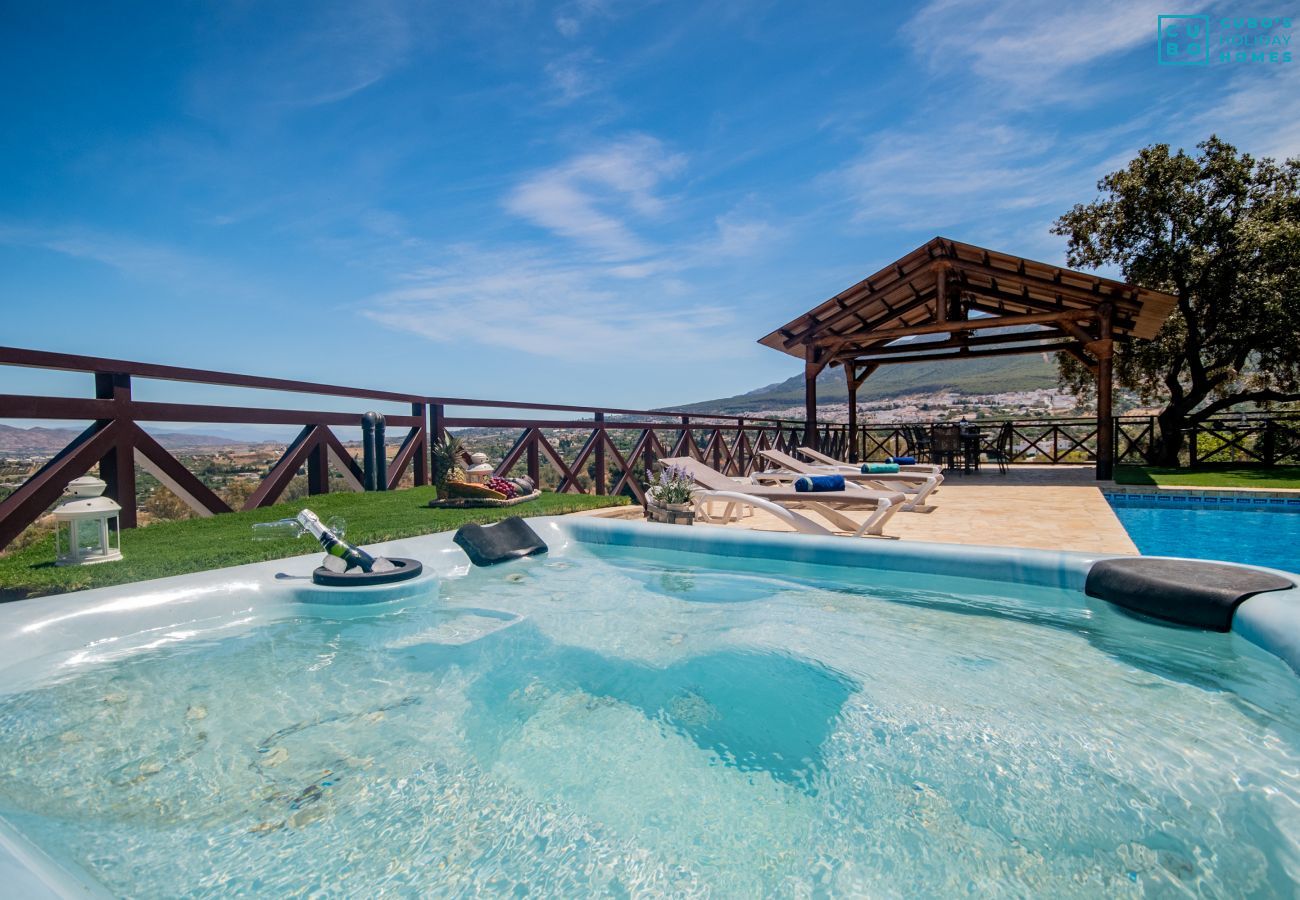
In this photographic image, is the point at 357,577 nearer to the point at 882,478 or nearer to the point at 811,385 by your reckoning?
the point at 882,478

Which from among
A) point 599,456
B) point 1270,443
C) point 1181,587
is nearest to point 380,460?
point 599,456

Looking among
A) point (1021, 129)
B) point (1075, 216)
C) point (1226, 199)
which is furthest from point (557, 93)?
point (1226, 199)

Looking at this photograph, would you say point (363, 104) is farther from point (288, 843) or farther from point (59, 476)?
point (288, 843)

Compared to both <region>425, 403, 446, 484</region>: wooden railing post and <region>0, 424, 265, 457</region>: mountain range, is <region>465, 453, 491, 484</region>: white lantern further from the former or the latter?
<region>0, 424, 265, 457</region>: mountain range

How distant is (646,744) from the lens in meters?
2.28

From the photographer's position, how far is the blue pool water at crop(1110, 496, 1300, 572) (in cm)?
504

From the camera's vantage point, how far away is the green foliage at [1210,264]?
11.6 m

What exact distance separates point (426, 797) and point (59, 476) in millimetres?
3617

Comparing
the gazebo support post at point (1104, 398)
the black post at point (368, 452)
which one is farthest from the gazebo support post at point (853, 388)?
the black post at point (368, 452)

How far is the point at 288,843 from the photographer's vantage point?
165 cm

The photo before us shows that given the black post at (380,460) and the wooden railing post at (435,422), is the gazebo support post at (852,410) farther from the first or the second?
the black post at (380,460)

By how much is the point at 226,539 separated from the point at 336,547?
1.26 m

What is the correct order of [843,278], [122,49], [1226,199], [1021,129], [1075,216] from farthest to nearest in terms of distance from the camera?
[843,278] < [1075,216] < [1226,199] < [1021,129] < [122,49]

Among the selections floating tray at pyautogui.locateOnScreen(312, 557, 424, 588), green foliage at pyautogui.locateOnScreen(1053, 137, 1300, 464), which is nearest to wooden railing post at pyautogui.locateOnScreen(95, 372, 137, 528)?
floating tray at pyautogui.locateOnScreen(312, 557, 424, 588)
